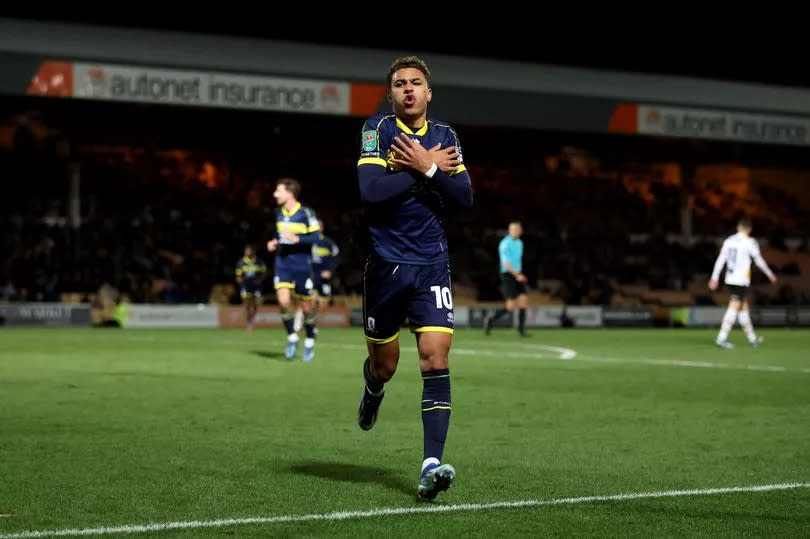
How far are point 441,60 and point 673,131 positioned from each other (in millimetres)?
8095

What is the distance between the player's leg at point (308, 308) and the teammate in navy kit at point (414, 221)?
35.7 feet

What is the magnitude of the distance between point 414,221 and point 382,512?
1.76m

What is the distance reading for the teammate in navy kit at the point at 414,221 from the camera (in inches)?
263

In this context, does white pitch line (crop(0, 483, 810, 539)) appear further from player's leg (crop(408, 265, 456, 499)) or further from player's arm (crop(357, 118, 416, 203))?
player's arm (crop(357, 118, 416, 203))

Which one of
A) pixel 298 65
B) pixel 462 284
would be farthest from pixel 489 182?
pixel 298 65

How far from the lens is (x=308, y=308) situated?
18.4m

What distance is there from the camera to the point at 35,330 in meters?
28.9

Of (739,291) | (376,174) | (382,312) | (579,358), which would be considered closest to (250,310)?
(739,291)

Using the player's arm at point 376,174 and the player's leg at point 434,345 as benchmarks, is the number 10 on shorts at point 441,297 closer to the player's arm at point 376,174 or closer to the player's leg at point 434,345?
the player's leg at point 434,345

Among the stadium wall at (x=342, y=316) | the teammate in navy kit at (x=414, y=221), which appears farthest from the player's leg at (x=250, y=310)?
the teammate in navy kit at (x=414, y=221)

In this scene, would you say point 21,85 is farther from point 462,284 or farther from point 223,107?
point 462,284

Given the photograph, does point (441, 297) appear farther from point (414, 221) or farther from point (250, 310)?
point (250, 310)

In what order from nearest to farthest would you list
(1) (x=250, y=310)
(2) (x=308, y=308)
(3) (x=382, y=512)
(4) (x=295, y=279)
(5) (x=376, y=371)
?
(3) (x=382, y=512) → (5) (x=376, y=371) → (4) (x=295, y=279) → (2) (x=308, y=308) → (1) (x=250, y=310)

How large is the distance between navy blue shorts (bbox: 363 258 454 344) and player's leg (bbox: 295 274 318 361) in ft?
35.9
